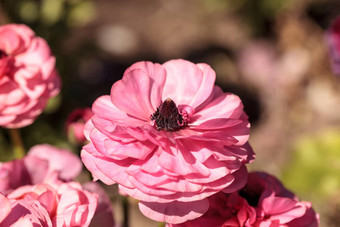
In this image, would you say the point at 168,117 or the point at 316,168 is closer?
the point at 168,117

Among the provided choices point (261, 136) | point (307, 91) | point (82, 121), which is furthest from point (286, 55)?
point (82, 121)

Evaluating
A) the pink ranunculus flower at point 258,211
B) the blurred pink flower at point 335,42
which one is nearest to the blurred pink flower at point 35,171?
the pink ranunculus flower at point 258,211

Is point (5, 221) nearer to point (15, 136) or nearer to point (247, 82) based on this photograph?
point (15, 136)

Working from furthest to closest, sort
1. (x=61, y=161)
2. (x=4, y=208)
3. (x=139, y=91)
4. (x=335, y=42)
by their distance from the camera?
(x=335, y=42)
(x=61, y=161)
(x=139, y=91)
(x=4, y=208)

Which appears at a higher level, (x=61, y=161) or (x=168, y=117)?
(x=168, y=117)

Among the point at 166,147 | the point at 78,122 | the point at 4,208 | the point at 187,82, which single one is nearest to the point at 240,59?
the point at 78,122

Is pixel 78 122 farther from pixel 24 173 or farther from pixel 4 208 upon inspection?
pixel 4 208

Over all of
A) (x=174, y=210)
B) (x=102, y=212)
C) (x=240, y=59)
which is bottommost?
(x=240, y=59)
